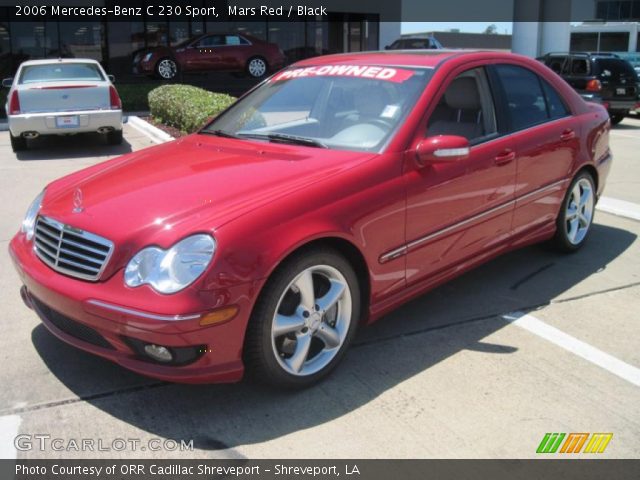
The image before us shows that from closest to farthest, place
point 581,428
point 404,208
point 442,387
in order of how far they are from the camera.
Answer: point 581,428 → point 442,387 → point 404,208

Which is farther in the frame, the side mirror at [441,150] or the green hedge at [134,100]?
the green hedge at [134,100]

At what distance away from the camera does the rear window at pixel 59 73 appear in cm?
1080

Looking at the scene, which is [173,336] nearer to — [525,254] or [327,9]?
[525,254]

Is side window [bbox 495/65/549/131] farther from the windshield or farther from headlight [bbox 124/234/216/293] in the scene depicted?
headlight [bbox 124/234/216/293]

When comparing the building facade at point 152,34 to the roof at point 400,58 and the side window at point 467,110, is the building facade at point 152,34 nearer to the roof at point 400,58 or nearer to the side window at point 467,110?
the roof at point 400,58

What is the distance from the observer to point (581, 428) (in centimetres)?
309

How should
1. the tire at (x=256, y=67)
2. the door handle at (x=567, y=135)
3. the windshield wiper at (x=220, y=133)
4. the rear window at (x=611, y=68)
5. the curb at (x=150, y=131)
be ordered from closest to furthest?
the windshield wiper at (x=220, y=133) → the door handle at (x=567, y=135) → the curb at (x=150, y=131) → the rear window at (x=611, y=68) → the tire at (x=256, y=67)

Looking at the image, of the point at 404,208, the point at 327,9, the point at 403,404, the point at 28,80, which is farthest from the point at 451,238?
the point at 327,9

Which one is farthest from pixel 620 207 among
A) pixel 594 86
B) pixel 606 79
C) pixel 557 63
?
pixel 557 63

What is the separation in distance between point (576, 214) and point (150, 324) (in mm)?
3902

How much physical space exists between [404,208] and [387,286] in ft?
1.46

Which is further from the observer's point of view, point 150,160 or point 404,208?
point 150,160

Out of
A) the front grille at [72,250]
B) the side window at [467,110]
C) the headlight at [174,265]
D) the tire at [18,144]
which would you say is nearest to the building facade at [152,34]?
the tire at [18,144]
